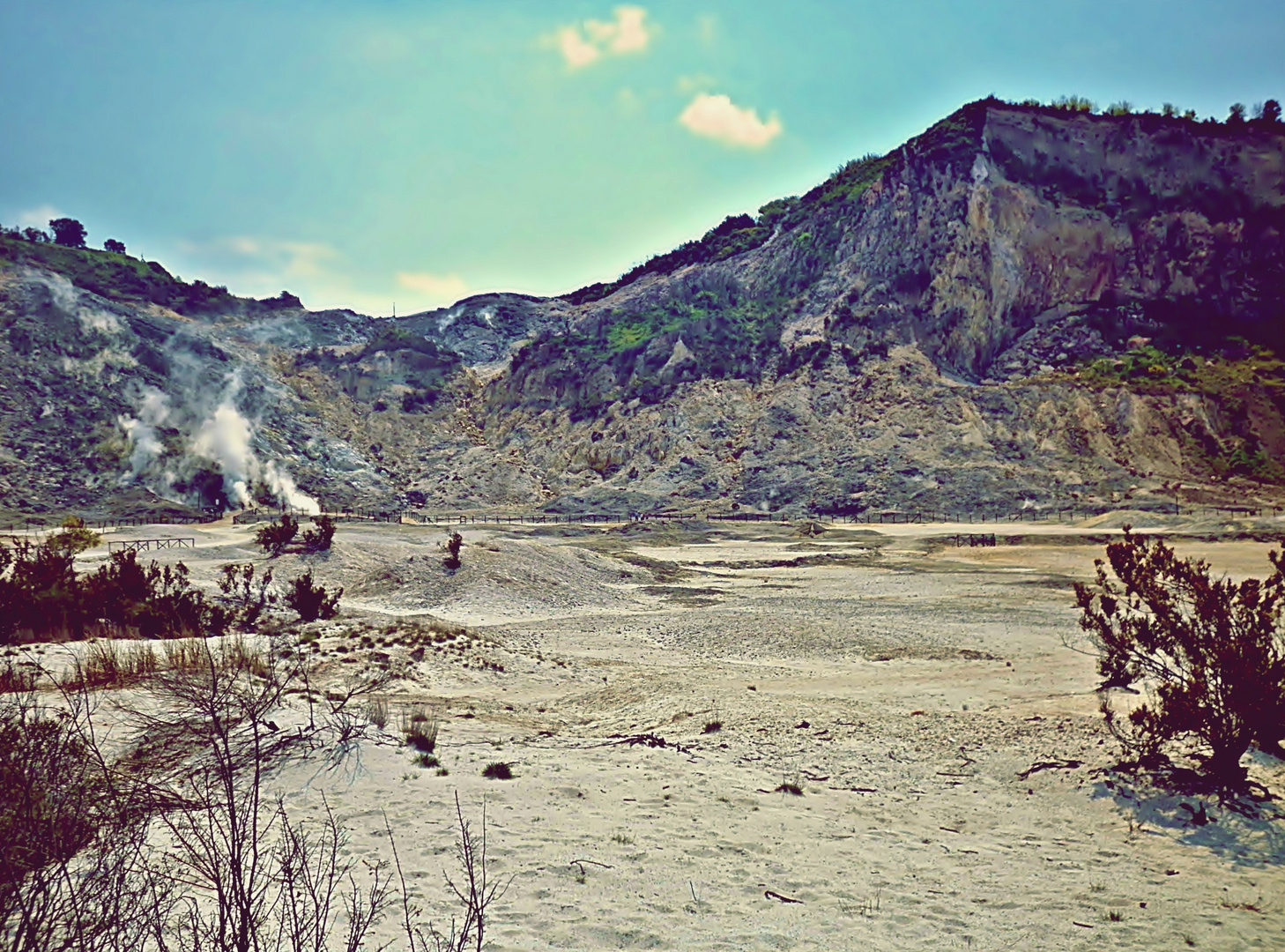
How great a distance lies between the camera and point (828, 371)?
74.0 metres

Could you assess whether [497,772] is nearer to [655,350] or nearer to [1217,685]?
[1217,685]

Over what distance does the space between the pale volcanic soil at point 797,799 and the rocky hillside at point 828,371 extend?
46527 millimetres

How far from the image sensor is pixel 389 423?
270 ft

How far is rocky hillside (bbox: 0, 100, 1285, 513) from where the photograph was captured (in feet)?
199

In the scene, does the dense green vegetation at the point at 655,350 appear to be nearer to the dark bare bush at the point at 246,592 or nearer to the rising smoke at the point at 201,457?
the rising smoke at the point at 201,457

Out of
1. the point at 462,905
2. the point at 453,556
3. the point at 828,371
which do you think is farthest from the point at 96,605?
the point at 828,371

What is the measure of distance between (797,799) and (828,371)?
6867cm

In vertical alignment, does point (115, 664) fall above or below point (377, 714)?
above

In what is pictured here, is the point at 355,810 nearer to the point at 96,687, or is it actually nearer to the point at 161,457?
the point at 96,687

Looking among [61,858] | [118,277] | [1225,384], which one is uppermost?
[118,277]

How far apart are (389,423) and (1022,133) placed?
71.6 metres

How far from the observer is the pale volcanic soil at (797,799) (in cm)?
585

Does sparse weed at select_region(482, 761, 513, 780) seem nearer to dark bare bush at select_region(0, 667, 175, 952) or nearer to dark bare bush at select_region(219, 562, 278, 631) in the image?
dark bare bush at select_region(0, 667, 175, 952)

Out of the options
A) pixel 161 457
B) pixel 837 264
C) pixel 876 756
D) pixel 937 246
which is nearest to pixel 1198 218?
pixel 937 246
